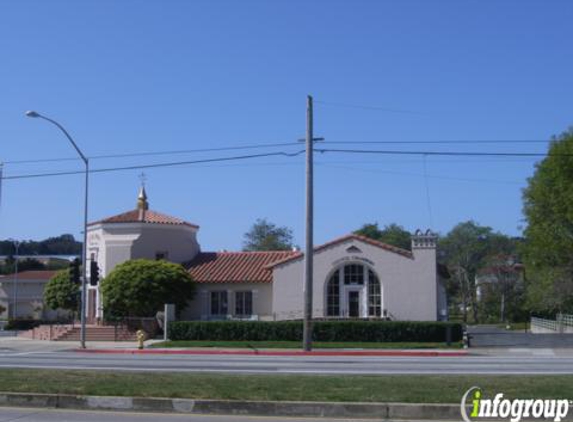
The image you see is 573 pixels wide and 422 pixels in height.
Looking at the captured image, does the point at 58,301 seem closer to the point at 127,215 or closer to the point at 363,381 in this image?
the point at 127,215

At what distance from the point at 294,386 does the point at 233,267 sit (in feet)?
108

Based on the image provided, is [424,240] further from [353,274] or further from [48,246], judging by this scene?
[48,246]

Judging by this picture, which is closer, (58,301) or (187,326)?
(187,326)

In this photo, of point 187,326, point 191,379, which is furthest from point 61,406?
point 187,326

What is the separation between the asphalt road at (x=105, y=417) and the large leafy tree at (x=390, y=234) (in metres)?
108

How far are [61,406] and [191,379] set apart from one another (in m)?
3.18

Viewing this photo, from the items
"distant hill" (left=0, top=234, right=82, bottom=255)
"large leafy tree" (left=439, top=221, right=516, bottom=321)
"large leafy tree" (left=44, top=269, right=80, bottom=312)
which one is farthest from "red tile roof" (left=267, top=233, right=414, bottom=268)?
"distant hill" (left=0, top=234, right=82, bottom=255)

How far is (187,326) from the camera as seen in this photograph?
130ft

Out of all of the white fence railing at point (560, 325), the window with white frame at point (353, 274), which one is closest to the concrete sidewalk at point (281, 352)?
the window with white frame at point (353, 274)

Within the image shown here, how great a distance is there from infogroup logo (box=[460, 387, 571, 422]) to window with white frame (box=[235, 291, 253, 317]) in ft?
112

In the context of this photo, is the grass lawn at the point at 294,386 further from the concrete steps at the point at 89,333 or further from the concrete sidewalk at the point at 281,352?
the concrete steps at the point at 89,333

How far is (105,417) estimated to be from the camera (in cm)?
1218

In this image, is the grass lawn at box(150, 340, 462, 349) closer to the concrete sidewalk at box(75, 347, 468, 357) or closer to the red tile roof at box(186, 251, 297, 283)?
the concrete sidewalk at box(75, 347, 468, 357)

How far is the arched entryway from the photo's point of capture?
43.0 metres
